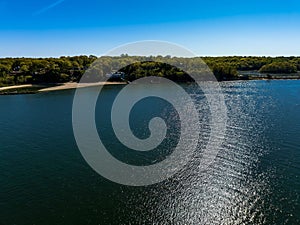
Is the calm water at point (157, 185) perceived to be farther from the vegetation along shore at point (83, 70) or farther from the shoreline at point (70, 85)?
the vegetation along shore at point (83, 70)

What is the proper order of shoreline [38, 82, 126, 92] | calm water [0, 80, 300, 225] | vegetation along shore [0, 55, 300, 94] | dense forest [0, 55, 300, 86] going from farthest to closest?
dense forest [0, 55, 300, 86], vegetation along shore [0, 55, 300, 94], shoreline [38, 82, 126, 92], calm water [0, 80, 300, 225]

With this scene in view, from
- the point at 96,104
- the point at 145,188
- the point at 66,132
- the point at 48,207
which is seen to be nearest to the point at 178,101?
the point at 96,104

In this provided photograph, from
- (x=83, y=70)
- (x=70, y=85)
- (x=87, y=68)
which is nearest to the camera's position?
(x=70, y=85)

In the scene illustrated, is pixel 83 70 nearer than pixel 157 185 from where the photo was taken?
No

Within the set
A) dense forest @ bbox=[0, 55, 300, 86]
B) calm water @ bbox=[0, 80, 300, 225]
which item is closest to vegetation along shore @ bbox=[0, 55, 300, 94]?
dense forest @ bbox=[0, 55, 300, 86]

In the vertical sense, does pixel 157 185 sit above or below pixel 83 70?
below

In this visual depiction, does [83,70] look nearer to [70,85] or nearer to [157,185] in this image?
[70,85]

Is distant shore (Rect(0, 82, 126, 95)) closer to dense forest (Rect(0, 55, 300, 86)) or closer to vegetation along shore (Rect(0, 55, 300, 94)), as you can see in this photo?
vegetation along shore (Rect(0, 55, 300, 94))

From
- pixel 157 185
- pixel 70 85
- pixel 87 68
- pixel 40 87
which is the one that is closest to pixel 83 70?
pixel 87 68

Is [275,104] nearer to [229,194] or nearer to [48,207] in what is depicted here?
[229,194]
